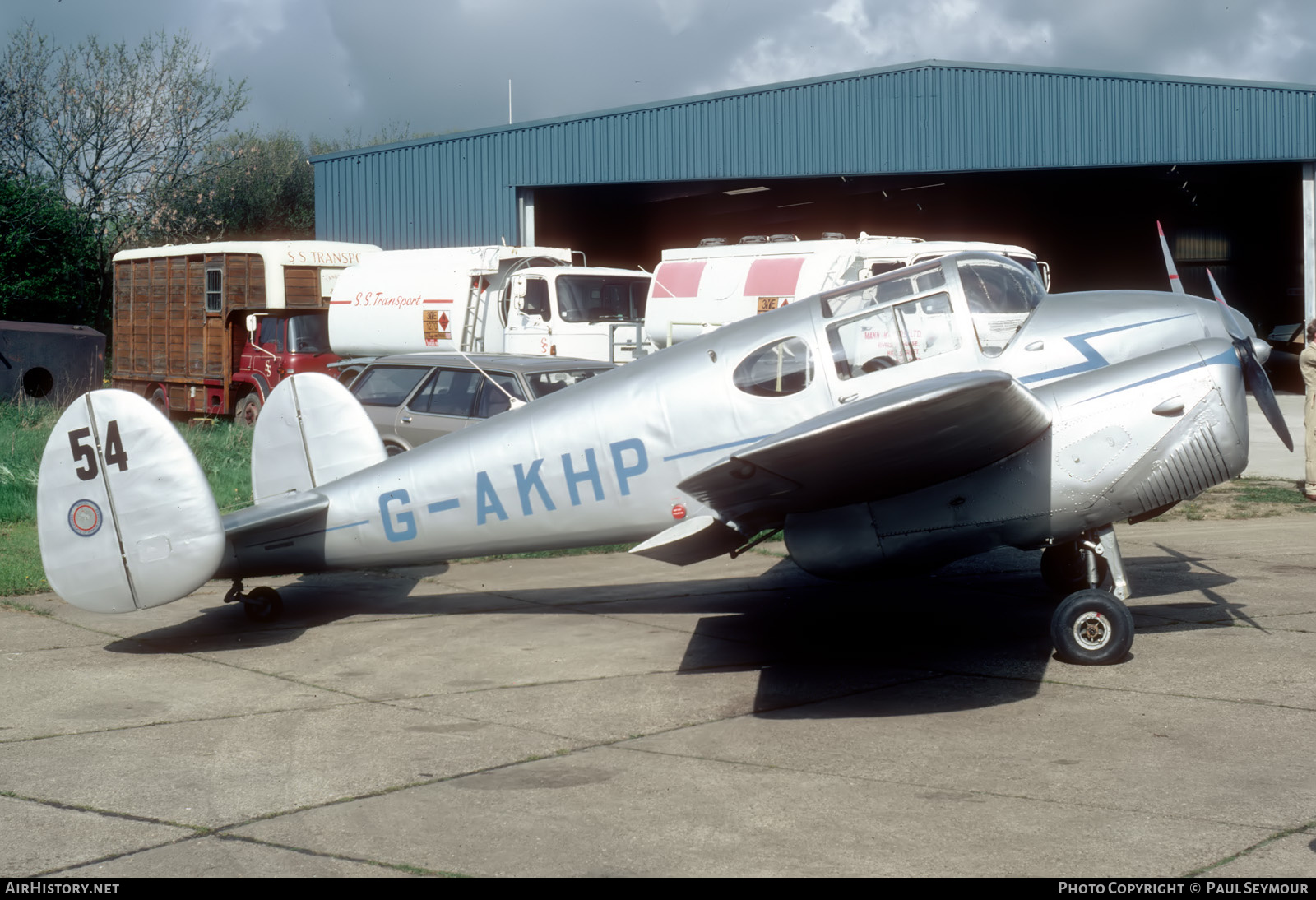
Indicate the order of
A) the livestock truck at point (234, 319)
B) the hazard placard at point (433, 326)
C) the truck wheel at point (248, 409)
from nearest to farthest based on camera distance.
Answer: the hazard placard at point (433, 326)
the truck wheel at point (248, 409)
the livestock truck at point (234, 319)

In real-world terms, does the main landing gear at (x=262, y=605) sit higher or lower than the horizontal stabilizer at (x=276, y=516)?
lower

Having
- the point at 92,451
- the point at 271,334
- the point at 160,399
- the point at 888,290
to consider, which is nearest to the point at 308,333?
the point at 271,334

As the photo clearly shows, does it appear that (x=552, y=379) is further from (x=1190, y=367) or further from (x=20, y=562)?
(x=1190, y=367)

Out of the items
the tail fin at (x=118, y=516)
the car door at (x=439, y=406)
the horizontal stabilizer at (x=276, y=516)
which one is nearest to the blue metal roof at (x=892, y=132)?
the car door at (x=439, y=406)

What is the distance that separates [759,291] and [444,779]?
15.2m

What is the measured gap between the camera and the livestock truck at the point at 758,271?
19078mm

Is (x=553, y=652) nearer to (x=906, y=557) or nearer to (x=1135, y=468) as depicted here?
(x=906, y=557)

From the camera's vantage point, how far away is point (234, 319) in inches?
880

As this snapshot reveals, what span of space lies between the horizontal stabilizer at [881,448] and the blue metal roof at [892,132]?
65.4 feet

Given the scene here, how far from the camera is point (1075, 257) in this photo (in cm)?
3991

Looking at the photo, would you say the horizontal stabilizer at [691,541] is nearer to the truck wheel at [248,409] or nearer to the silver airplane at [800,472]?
the silver airplane at [800,472]
